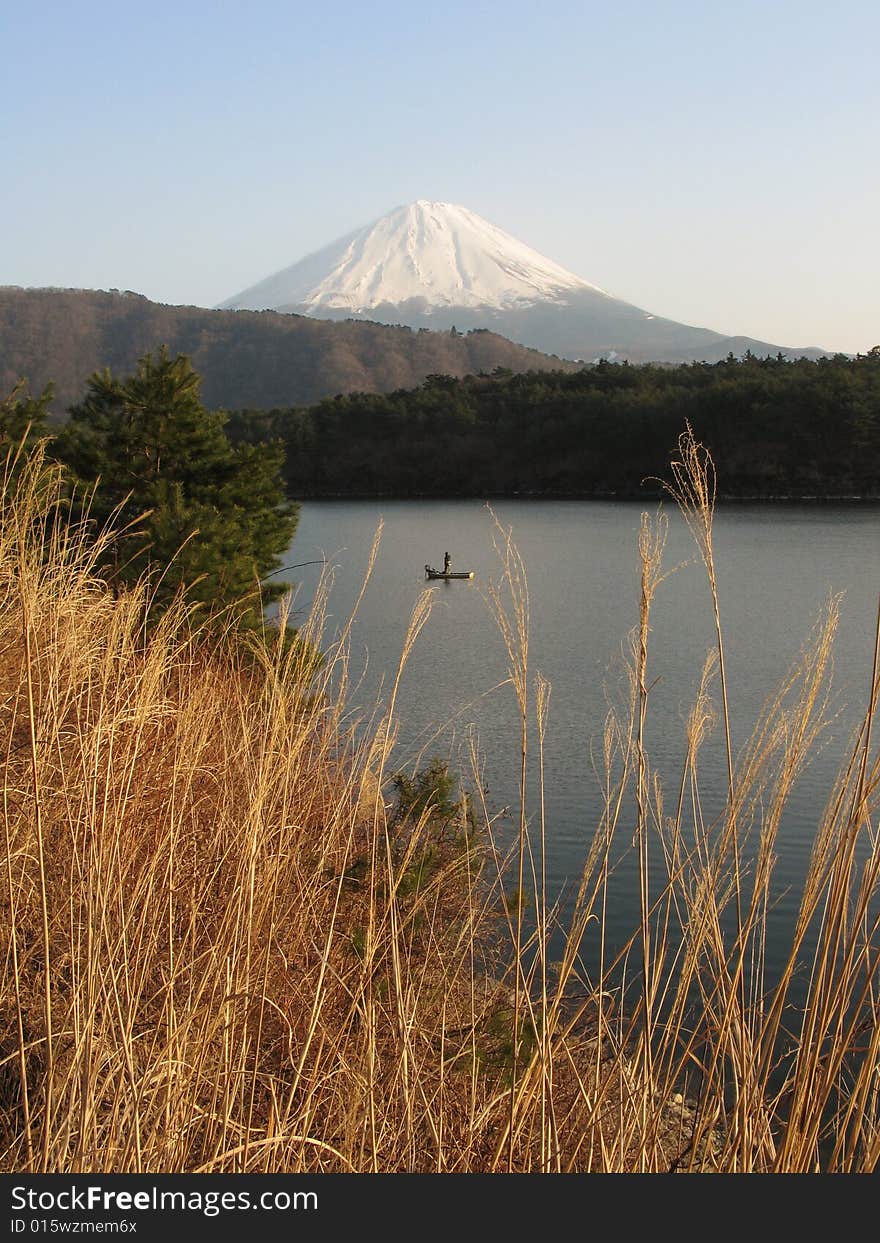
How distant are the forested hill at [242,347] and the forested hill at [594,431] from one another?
28163 mm

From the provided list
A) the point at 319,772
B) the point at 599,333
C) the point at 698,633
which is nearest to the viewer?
the point at 319,772

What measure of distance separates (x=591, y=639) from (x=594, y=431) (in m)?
36.8

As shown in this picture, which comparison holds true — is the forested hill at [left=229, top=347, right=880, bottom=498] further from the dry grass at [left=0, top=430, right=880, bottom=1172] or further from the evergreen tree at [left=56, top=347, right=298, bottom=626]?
the dry grass at [left=0, top=430, right=880, bottom=1172]

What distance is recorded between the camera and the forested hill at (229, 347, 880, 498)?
146ft

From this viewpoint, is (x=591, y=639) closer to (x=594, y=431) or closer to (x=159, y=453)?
(x=159, y=453)

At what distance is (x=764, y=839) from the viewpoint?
1.51m

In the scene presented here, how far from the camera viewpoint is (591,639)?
55.6ft

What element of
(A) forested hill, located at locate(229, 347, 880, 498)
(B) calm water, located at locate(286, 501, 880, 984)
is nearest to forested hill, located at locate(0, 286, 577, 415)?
(A) forested hill, located at locate(229, 347, 880, 498)

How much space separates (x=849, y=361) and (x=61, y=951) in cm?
5312

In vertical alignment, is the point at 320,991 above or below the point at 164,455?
below

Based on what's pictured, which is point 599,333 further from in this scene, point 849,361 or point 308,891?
point 308,891

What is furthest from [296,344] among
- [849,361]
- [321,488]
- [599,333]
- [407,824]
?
[407,824]

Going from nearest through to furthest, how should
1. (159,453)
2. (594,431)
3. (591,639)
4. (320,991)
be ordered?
(320,991) < (159,453) < (591,639) < (594,431)

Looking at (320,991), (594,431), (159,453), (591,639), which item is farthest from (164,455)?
(594,431)
